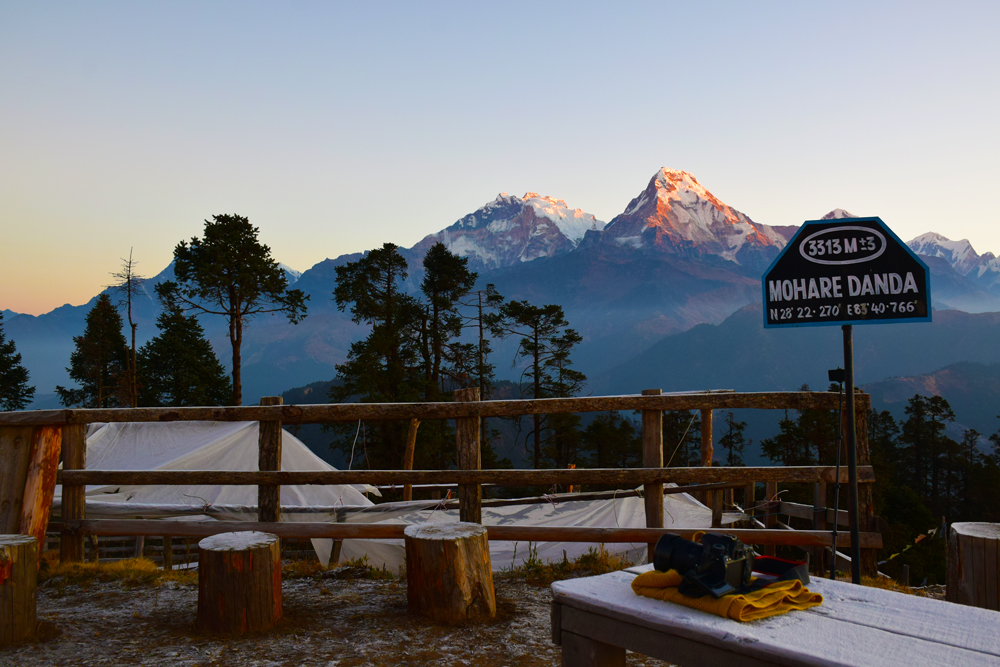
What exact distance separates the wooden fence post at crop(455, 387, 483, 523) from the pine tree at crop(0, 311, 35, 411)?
152 feet

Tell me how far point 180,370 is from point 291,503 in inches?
1257

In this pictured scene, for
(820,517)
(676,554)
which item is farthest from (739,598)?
(820,517)

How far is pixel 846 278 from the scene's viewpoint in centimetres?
441

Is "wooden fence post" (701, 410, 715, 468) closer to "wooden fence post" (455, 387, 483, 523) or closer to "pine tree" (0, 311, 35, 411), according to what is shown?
"wooden fence post" (455, 387, 483, 523)

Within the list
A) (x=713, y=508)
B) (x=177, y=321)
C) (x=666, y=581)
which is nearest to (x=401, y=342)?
(x=177, y=321)

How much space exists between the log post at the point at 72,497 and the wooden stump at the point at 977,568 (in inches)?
251

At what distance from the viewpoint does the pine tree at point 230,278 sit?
1292 inches

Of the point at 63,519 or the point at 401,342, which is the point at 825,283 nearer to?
the point at 63,519

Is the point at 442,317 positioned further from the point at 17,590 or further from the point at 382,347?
the point at 17,590

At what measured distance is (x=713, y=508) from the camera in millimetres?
10266

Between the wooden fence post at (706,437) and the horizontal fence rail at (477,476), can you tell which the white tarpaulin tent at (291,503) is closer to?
the horizontal fence rail at (477,476)

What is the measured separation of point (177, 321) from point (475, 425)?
1578 inches

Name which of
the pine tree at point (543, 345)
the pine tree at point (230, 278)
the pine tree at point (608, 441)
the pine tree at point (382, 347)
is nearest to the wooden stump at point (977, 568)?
the pine tree at point (382, 347)

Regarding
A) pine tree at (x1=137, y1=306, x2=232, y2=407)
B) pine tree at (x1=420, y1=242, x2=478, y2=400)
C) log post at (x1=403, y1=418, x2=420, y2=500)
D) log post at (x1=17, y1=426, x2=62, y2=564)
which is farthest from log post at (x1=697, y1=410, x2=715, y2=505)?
pine tree at (x1=137, y1=306, x2=232, y2=407)
